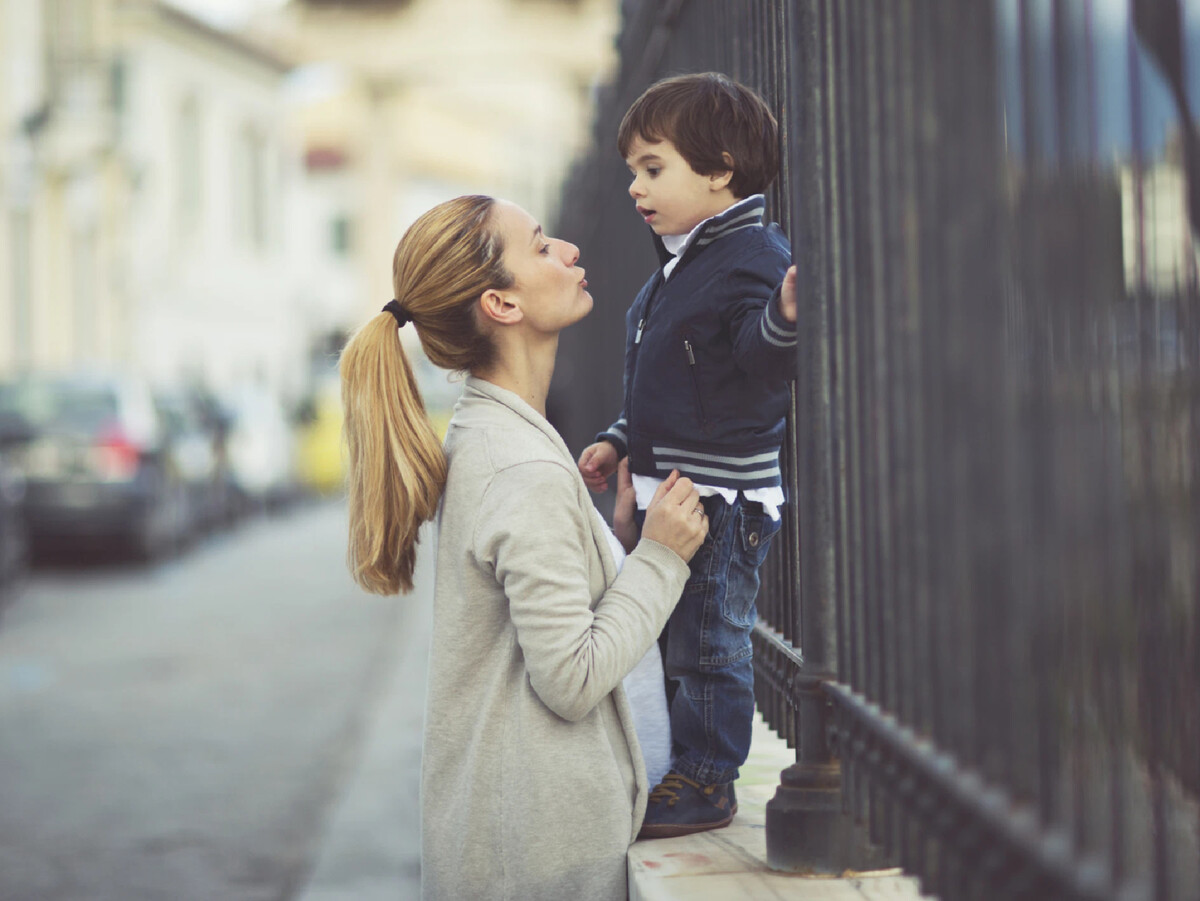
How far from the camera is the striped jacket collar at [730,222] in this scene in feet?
8.27

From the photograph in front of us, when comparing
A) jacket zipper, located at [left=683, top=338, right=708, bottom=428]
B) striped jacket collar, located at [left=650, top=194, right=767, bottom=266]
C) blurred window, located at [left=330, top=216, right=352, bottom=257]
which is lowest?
jacket zipper, located at [left=683, top=338, right=708, bottom=428]

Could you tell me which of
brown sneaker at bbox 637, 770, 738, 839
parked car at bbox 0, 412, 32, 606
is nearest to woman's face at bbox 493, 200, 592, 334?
brown sneaker at bbox 637, 770, 738, 839

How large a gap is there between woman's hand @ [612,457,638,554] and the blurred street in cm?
224

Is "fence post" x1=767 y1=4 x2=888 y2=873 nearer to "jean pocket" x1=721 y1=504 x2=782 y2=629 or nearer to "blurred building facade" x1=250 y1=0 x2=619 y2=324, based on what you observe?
"jean pocket" x1=721 y1=504 x2=782 y2=629

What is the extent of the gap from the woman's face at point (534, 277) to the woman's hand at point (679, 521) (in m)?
0.35

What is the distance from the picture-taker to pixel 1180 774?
2277 mm

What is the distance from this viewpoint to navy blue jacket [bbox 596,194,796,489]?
2479 mm

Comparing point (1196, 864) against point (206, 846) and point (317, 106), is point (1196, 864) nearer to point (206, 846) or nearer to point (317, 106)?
point (206, 846)

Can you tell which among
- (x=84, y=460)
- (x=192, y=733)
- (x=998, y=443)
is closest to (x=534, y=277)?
(x=998, y=443)

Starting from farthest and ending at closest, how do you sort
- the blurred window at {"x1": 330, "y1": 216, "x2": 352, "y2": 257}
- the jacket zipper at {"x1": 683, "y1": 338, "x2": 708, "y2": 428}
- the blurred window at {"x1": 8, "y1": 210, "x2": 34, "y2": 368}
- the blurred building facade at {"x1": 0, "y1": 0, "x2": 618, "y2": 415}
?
the blurred window at {"x1": 330, "y1": 216, "x2": 352, "y2": 257}, the blurred building facade at {"x1": 0, "y1": 0, "x2": 618, "y2": 415}, the blurred window at {"x1": 8, "y1": 210, "x2": 34, "y2": 368}, the jacket zipper at {"x1": 683, "y1": 338, "x2": 708, "y2": 428}

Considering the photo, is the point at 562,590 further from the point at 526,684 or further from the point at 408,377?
the point at 408,377

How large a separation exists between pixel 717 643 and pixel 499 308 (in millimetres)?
630

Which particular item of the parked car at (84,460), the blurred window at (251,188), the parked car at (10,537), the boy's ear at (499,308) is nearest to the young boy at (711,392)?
the boy's ear at (499,308)

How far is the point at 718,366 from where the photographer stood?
250 cm
